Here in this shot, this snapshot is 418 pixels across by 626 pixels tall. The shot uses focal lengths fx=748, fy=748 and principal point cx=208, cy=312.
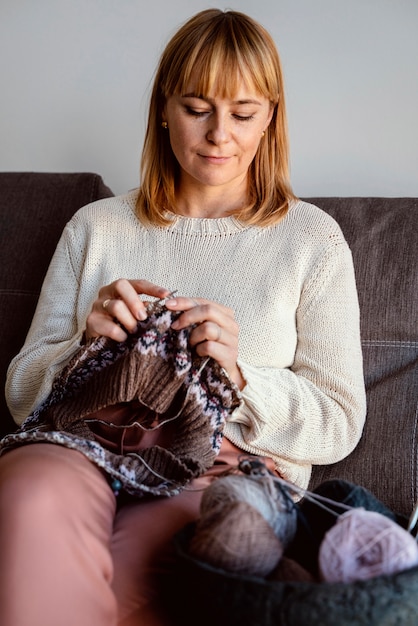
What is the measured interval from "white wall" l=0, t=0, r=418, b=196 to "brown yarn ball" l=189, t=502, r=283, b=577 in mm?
1078

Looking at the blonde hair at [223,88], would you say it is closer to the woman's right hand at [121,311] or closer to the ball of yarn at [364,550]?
the woman's right hand at [121,311]

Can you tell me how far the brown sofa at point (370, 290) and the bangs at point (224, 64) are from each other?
33 centimetres

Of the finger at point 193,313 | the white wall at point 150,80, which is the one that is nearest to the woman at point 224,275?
the finger at point 193,313

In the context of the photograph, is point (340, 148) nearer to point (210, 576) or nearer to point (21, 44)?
point (21, 44)

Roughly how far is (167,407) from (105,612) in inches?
14.0

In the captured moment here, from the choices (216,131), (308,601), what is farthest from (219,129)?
(308,601)

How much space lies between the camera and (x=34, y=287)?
5.22 feet

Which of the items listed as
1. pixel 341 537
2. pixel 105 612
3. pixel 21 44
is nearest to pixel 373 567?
pixel 341 537

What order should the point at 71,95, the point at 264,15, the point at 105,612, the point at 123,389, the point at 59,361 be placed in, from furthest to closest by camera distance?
the point at 71,95, the point at 264,15, the point at 59,361, the point at 123,389, the point at 105,612

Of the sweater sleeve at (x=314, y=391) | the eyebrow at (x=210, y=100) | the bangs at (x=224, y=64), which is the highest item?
the bangs at (x=224, y=64)

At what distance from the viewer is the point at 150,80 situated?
1747 millimetres

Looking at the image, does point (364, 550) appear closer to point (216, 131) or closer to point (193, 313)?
point (193, 313)

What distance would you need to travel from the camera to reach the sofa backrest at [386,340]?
1.29m

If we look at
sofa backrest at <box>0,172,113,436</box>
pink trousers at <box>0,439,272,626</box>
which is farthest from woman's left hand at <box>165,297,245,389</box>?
sofa backrest at <box>0,172,113,436</box>
